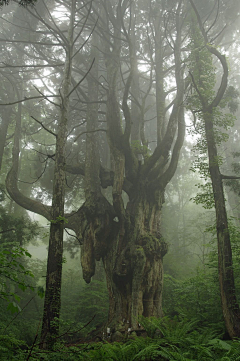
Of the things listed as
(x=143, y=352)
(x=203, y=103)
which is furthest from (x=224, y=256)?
(x=203, y=103)

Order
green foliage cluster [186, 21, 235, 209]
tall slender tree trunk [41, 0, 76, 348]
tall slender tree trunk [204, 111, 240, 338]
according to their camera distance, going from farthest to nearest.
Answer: green foliage cluster [186, 21, 235, 209]
tall slender tree trunk [204, 111, 240, 338]
tall slender tree trunk [41, 0, 76, 348]

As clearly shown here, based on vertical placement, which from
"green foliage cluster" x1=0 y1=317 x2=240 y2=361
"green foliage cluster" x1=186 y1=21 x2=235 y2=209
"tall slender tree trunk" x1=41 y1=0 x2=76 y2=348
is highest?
"green foliage cluster" x1=186 y1=21 x2=235 y2=209

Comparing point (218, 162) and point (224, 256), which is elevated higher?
point (218, 162)

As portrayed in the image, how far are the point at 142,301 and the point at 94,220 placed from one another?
10.0ft

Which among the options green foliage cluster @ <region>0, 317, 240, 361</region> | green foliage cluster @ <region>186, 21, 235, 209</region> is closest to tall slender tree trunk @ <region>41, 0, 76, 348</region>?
green foliage cluster @ <region>0, 317, 240, 361</region>

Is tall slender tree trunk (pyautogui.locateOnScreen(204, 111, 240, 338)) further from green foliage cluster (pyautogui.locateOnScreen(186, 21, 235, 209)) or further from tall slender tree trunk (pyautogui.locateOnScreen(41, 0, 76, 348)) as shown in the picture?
tall slender tree trunk (pyautogui.locateOnScreen(41, 0, 76, 348))

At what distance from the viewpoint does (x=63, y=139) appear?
7.17 m

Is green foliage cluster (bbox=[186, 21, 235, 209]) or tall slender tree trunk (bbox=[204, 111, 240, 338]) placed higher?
green foliage cluster (bbox=[186, 21, 235, 209])

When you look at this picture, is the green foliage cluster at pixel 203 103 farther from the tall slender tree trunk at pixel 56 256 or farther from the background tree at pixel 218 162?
the tall slender tree trunk at pixel 56 256

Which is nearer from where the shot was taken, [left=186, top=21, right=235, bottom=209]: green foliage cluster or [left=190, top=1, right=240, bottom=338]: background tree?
[left=190, top=1, right=240, bottom=338]: background tree

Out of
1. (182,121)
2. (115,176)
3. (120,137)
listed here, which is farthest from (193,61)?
(115,176)

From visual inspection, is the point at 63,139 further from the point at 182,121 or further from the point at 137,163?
the point at 182,121

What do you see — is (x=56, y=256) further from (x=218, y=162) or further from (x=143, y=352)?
(x=218, y=162)

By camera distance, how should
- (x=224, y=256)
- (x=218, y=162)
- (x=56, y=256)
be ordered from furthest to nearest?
(x=218, y=162), (x=224, y=256), (x=56, y=256)
